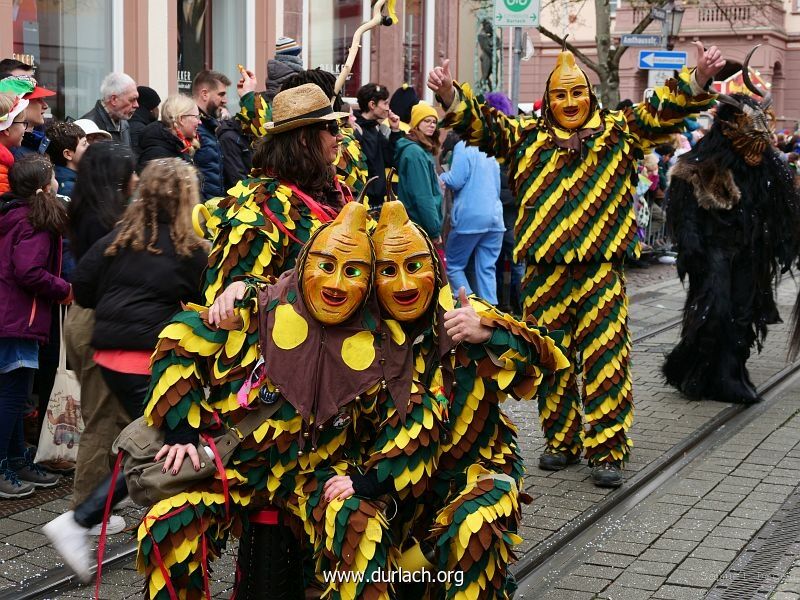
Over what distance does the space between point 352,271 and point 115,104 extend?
16.8ft

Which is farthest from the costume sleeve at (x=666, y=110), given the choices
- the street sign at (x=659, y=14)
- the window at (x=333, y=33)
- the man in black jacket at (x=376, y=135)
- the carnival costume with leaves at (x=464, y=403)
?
the street sign at (x=659, y=14)

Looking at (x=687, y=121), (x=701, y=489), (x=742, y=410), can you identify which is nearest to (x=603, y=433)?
(x=701, y=489)

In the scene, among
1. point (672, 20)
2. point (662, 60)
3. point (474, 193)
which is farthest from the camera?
point (672, 20)

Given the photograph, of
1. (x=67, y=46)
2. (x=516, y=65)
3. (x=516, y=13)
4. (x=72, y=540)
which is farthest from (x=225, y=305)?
(x=67, y=46)

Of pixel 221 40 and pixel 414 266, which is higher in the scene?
pixel 221 40

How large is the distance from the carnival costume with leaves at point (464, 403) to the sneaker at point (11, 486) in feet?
9.18

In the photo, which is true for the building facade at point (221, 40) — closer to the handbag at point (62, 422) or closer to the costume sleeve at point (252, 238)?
the handbag at point (62, 422)

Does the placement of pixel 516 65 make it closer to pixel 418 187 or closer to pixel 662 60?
pixel 418 187

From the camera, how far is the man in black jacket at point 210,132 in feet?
27.2

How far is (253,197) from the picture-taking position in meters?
4.35

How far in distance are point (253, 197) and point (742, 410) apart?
16.2 ft

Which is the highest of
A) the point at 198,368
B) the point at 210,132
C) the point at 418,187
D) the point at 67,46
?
the point at 67,46

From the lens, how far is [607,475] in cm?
617

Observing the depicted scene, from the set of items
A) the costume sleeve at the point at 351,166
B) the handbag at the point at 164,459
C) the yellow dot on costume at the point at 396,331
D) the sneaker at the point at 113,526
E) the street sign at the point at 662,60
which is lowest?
the sneaker at the point at 113,526
